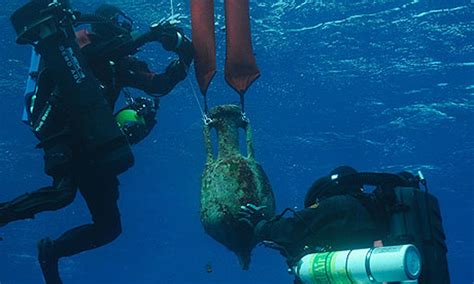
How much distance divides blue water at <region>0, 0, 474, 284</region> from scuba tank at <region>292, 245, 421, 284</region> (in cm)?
1013

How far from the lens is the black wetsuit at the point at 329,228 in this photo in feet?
14.6

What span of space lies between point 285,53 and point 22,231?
24697mm

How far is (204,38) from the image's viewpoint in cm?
713

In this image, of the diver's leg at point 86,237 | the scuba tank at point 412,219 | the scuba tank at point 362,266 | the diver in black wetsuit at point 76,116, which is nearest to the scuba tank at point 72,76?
the diver in black wetsuit at point 76,116

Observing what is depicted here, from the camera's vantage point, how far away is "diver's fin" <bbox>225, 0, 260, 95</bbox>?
23.0 feet

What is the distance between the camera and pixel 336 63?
54.9ft

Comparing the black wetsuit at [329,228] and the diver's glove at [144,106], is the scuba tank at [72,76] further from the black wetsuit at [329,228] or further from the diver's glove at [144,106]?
the black wetsuit at [329,228]

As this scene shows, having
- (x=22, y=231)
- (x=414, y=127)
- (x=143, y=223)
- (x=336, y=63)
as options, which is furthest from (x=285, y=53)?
(x=22, y=231)

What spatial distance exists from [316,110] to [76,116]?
1498 centimetres

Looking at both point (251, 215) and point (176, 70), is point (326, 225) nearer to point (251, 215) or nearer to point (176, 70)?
point (251, 215)

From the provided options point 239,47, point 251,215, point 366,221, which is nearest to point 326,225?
point 366,221

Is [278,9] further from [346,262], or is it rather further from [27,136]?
[27,136]

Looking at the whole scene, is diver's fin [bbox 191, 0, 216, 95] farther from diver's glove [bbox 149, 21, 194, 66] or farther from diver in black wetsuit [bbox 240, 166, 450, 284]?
diver in black wetsuit [bbox 240, 166, 450, 284]

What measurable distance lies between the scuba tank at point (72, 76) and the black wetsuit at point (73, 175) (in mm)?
193
